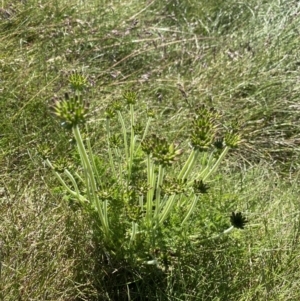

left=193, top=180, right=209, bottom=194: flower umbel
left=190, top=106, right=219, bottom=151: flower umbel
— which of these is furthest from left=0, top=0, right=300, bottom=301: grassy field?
left=190, top=106, right=219, bottom=151: flower umbel

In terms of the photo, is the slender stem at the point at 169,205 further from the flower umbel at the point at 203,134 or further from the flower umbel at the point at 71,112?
the flower umbel at the point at 71,112

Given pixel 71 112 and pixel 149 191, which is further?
pixel 149 191

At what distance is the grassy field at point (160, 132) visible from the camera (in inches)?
64.1

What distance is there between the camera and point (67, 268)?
164 centimetres

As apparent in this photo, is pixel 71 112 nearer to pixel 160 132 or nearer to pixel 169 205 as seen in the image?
pixel 169 205

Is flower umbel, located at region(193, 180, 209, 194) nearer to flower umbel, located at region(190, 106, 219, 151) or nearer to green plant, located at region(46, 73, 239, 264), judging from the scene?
green plant, located at region(46, 73, 239, 264)

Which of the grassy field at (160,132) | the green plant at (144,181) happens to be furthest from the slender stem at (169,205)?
the grassy field at (160,132)

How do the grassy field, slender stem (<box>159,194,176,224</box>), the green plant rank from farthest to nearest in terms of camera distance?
the grassy field, slender stem (<box>159,194,176,224</box>), the green plant

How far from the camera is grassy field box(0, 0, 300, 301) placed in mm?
1629

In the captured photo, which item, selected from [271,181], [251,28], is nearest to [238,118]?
[271,181]

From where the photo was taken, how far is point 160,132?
2482 millimetres

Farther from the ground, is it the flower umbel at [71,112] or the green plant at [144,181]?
the flower umbel at [71,112]

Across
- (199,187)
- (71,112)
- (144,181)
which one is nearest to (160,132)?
(144,181)

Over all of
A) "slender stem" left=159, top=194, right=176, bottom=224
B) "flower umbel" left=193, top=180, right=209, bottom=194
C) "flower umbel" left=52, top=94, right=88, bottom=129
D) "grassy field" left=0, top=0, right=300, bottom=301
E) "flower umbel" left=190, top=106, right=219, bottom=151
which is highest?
"flower umbel" left=52, top=94, right=88, bottom=129
